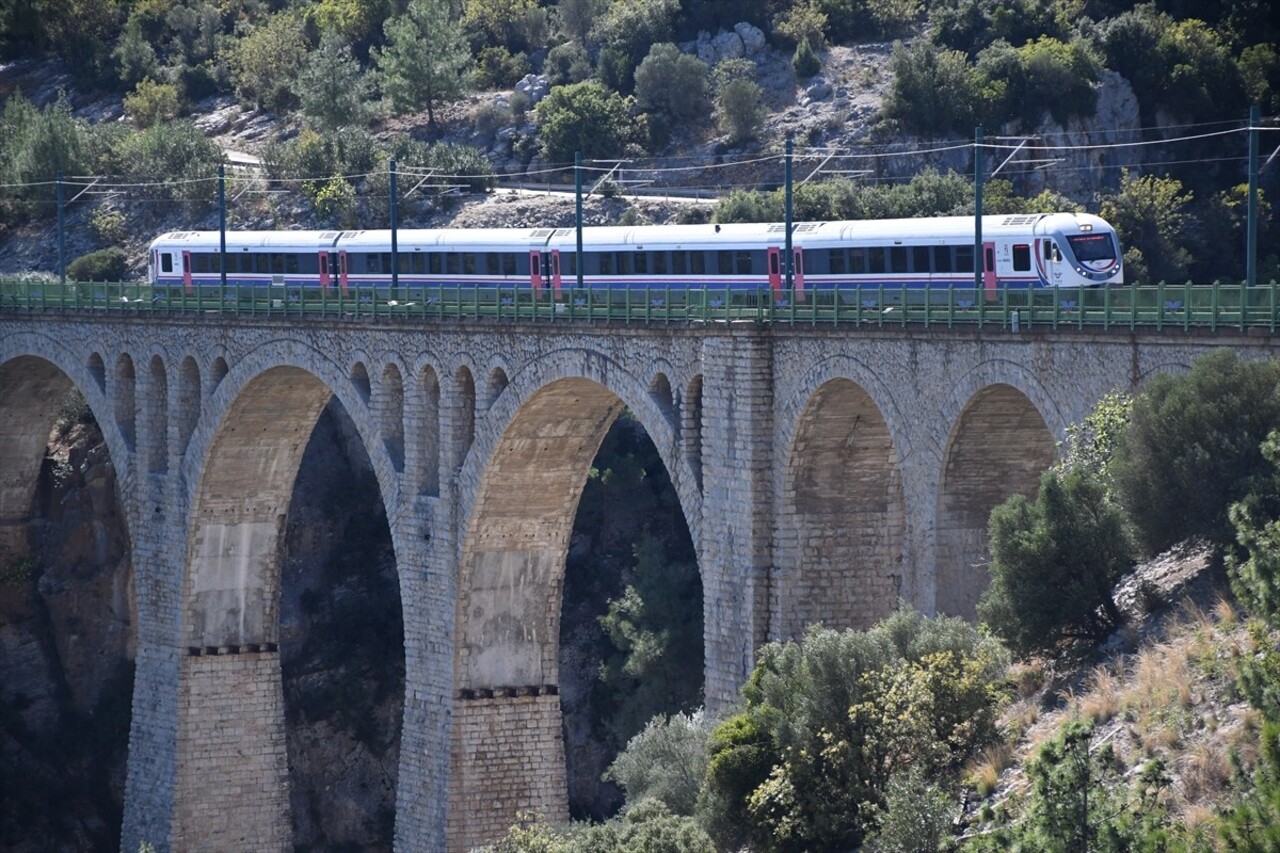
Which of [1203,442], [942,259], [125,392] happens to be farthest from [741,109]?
[1203,442]

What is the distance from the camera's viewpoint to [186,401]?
5528 cm

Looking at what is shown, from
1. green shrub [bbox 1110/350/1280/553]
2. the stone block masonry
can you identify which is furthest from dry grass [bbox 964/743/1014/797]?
the stone block masonry

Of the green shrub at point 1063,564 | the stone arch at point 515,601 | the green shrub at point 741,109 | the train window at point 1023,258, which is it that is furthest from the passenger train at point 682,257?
the green shrub at point 741,109

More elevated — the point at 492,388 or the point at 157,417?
the point at 492,388

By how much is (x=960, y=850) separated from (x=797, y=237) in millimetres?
21393

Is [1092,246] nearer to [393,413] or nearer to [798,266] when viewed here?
[798,266]

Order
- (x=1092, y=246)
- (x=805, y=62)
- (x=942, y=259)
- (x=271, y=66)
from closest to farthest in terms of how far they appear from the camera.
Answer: (x=1092, y=246), (x=942, y=259), (x=805, y=62), (x=271, y=66)

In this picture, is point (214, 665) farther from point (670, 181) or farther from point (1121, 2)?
point (1121, 2)

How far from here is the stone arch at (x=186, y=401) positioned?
5491 cm

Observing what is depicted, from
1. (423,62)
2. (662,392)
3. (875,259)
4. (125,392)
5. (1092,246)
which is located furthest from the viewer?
(423,62)

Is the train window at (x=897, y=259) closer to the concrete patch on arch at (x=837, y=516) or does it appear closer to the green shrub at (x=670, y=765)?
the concrete patch on arch at (x=837, y=516)

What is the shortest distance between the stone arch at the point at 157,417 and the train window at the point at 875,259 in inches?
822

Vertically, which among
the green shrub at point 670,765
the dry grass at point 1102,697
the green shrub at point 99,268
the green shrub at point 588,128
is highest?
the green shrub at point 588,128

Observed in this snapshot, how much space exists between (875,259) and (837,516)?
7.81 meters
